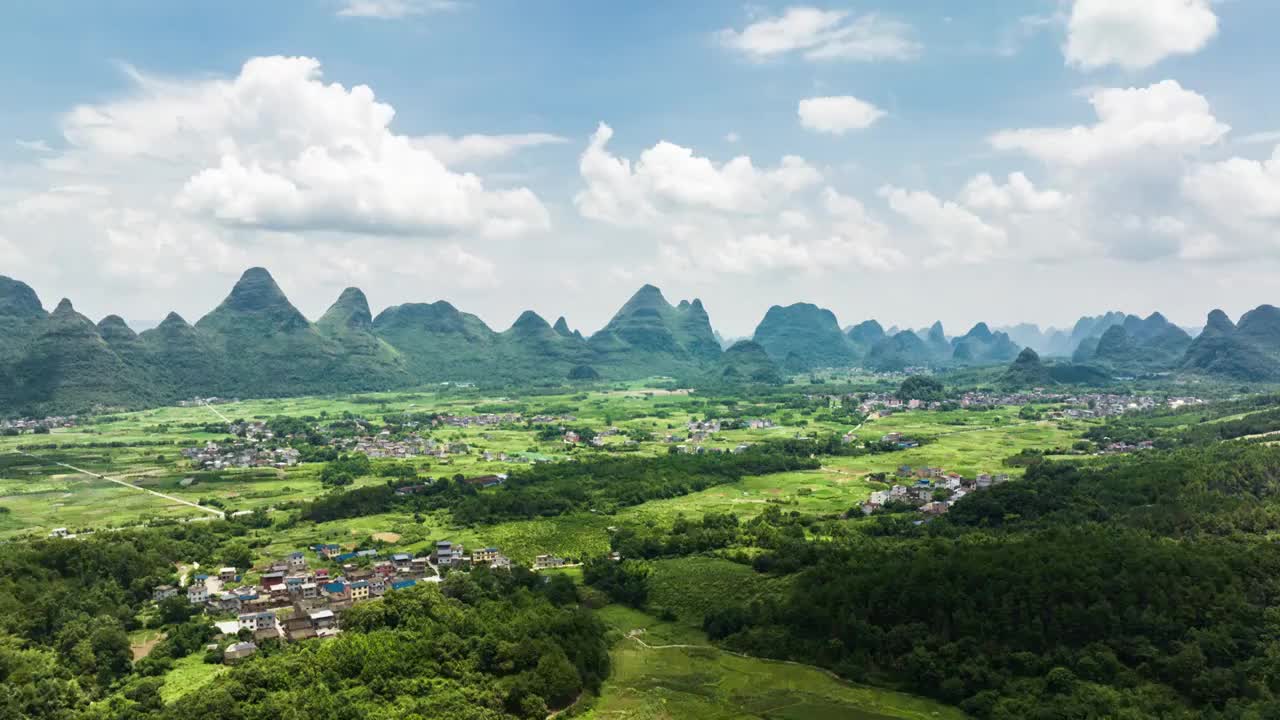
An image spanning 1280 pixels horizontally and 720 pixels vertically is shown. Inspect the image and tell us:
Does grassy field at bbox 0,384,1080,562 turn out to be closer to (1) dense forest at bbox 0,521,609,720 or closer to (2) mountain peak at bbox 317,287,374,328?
(1) dense forest at bbox 0,521,609,720

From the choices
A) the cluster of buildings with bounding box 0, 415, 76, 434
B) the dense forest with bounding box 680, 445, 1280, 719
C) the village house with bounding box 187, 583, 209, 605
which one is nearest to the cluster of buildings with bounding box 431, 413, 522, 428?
the cluster of buildings with bounding box 0, 415, 76, 434

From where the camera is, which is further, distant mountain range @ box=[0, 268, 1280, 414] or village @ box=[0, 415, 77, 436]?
distant mountain range @ box=[0, 268, 1280, 414]

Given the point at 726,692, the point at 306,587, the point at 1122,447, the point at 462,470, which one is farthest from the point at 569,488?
the point at 1122,447

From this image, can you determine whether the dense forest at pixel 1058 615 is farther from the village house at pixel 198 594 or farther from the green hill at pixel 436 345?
the green hill at pixel 436 345

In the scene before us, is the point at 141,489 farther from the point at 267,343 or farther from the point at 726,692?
the point at 267,343

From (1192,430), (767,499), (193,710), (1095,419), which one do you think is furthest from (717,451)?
(193,710)

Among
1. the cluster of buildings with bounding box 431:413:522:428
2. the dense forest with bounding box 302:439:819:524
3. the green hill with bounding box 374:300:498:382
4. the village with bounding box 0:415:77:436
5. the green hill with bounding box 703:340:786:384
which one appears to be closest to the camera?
the dense forest with bounding box 302:439:819:524

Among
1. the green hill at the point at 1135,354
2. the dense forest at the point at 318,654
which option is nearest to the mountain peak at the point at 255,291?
the dense forest at the point at 318,654
